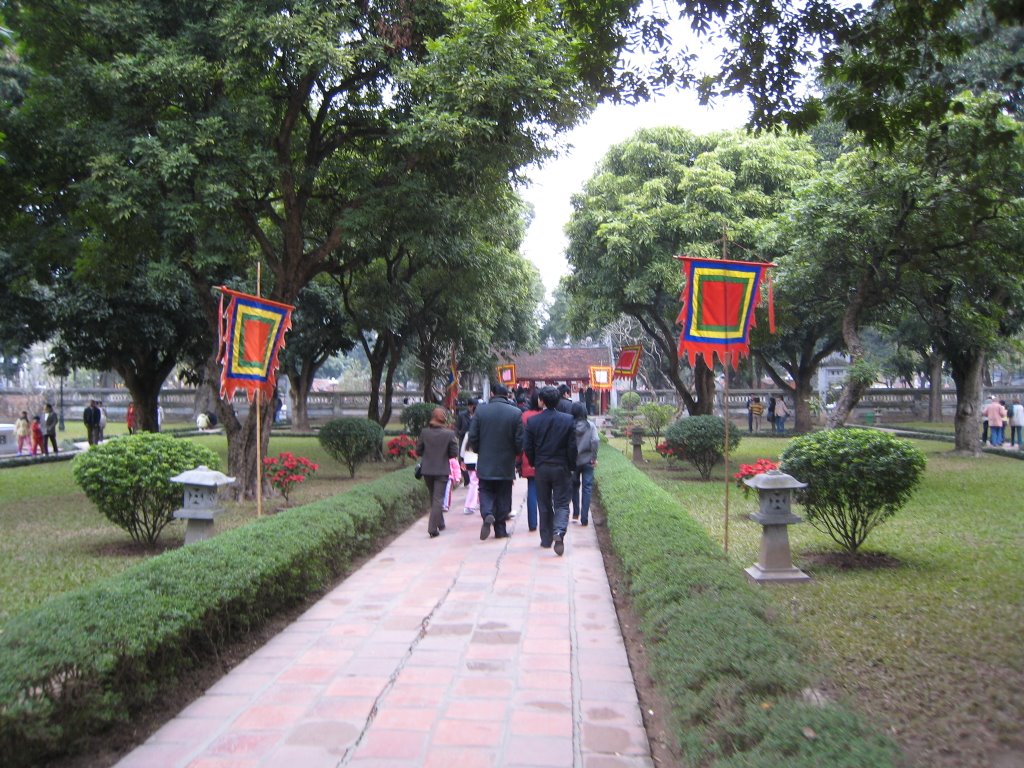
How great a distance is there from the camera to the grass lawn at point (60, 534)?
738 centimetres

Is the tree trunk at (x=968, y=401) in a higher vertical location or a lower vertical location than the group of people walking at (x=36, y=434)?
higher

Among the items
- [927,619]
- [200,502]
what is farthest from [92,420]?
[927,619]

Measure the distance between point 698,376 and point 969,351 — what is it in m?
6.19

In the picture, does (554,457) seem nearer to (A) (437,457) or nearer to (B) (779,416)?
(A) (437,457)

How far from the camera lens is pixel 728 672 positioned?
13.0 ft


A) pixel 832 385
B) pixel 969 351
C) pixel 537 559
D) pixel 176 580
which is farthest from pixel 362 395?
pixel 176 580

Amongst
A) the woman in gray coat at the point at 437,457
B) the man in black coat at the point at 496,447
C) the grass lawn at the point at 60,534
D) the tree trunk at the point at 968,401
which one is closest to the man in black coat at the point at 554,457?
the man in black coat at the point at 496,447

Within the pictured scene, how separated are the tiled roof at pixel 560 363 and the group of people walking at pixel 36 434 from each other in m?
27.2

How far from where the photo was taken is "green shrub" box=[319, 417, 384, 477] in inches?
661

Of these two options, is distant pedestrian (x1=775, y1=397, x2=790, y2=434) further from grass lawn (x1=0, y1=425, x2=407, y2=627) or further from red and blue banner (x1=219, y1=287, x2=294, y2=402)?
red and blue banner (x1=219, y1=287, x2=294, y2=402)

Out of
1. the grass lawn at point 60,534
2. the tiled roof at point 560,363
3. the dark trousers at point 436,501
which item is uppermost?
the tiled roof at point 560,363

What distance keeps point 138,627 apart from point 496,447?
210 inches

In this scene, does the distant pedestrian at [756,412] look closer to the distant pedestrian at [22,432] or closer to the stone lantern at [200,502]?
the distant pedestrian at [22,432]

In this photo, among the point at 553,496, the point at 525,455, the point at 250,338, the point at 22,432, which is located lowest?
the point at 22,432
